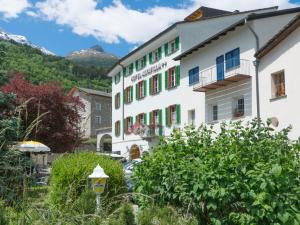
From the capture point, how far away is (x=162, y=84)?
100 ft

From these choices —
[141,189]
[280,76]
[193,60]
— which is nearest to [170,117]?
[193,60]

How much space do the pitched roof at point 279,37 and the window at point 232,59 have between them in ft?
5.93

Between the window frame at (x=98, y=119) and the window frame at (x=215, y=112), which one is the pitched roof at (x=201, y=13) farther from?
→ the window frame at (x=98, y=119)

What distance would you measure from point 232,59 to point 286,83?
175 inches

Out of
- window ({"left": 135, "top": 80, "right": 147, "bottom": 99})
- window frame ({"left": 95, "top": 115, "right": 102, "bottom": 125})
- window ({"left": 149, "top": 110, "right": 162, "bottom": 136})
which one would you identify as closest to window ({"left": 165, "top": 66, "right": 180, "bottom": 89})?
window ({"left": 149, "top": 110, "right": 162, "bottom": 136})

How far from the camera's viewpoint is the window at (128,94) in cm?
3616

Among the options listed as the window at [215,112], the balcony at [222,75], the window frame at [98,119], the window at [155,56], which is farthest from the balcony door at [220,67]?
the window frame at [98,119]

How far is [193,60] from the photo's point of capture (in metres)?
26.2

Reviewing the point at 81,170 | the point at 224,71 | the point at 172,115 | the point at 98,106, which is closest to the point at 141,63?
the point at 172,115

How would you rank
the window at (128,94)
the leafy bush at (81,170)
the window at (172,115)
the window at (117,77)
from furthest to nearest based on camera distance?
1. the window at (117,77)
2. the window at (128,94)
3. the window at (172,115)
4. the leafy bush at (81,170)

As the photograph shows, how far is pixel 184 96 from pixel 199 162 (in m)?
22.5

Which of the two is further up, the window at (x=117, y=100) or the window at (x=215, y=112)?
the window at (x=117, y=100)

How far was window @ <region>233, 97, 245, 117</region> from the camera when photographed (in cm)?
2167

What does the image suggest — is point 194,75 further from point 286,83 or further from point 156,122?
point 286,83
